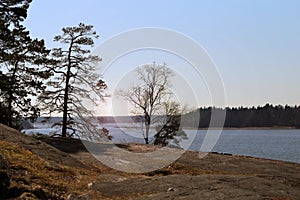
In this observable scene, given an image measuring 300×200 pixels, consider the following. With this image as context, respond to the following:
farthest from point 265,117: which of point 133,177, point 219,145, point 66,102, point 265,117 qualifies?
point 133,177

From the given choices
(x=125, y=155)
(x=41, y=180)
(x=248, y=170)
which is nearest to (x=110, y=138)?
(x=125, y=155)

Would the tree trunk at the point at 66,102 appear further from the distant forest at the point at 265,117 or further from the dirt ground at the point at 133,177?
the distant forest at the point at 265,117

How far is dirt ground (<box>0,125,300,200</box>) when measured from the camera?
9.05 meters

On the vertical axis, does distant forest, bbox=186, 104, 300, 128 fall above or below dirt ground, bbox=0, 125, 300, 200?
above

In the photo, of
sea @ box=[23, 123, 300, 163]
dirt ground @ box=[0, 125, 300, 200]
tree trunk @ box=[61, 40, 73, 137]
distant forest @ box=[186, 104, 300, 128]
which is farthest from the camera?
distant forest @ box=[186, 104, 300, 128]

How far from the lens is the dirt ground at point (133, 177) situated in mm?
9047

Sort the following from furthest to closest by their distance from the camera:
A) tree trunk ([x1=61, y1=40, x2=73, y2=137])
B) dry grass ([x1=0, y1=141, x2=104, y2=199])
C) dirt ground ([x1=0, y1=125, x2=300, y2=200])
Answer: tree trunk ([x1=61, y1=40, x2=73, y2=137]) → dry grass ([x1=0, y1=141, x2=104, y2=199]) → dirt ground ([x1=0, y1=125, x2=300, y2=200])

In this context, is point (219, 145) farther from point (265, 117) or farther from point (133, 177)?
point (265, 117)

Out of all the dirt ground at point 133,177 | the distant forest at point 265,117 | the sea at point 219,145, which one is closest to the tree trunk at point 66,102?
the sea at point 219,145

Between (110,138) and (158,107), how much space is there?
6.91m

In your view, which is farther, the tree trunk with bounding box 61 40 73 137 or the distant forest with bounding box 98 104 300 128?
the distant forest with bounding box 98 104 300 128

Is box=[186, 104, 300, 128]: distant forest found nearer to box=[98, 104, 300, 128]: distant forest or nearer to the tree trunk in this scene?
box=[98, 104, 300, 128]: distant forest

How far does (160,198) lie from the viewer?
860 centimetres

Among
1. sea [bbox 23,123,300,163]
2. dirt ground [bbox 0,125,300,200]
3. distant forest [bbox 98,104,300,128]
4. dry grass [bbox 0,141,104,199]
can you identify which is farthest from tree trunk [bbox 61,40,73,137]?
distant forest [bbox 98,104,300,128]
